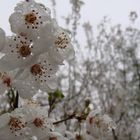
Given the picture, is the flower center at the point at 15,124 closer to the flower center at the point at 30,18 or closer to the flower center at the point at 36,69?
the flower center at the point at 36,69

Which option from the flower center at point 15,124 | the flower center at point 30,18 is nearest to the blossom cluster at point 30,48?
the flower center at point 30,18

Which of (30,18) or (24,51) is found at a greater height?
(30,18)

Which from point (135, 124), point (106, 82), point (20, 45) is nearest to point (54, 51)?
point (20, 45)

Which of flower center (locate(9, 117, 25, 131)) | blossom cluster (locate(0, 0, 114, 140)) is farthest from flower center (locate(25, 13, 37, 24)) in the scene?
flower center (locate(9, 117, 25, 131))

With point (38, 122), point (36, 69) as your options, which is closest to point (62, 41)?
point (36, 69)

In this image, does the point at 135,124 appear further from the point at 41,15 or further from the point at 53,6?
the point at 41,15

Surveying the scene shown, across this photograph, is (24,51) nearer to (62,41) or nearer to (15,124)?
(62,41)
